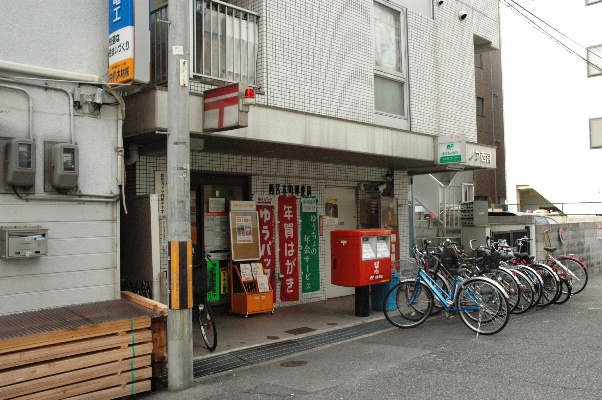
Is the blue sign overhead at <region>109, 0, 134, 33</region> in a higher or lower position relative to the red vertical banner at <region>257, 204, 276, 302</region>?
higher

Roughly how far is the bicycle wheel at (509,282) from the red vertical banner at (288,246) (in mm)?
3360

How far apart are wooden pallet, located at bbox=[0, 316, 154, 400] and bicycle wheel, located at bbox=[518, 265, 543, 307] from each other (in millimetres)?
6847

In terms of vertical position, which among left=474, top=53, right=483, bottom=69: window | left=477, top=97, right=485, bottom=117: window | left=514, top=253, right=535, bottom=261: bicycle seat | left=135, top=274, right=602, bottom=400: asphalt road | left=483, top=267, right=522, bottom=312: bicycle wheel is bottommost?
left=135, top=274, right=602, bottom=400: asphalt road

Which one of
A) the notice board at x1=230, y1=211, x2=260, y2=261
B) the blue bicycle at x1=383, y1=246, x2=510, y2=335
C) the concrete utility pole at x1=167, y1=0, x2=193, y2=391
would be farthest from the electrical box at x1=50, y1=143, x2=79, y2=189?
the blue bicycle at x1=383, y1=246, x2=510, y2=335

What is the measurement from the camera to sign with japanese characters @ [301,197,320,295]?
10.6 m

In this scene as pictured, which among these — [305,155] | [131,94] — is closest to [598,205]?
[305,155]

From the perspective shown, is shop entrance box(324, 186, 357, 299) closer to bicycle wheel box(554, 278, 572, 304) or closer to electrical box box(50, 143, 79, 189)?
bicycle wheel box(554, 278, 572, 304)

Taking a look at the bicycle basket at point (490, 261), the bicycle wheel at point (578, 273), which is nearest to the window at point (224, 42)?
the bicycle basket at point (490, 261)

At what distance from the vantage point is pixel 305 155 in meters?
9.59

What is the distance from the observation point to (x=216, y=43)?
766 centimetres

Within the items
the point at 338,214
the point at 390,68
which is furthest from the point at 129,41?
the point at 338,214

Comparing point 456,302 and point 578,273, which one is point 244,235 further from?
point 578,273

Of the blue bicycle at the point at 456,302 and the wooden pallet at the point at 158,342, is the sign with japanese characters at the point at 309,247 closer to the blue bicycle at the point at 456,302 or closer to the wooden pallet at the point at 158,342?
the blue bicycle at the point at 456,302

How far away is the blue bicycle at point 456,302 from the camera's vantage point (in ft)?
25.9
